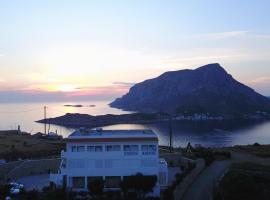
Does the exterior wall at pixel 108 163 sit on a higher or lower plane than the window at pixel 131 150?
lower

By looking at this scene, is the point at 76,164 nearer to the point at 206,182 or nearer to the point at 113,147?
the point at 113,147

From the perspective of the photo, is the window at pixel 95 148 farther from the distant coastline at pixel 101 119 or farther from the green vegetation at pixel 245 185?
the distant coastline at pixel 101 119

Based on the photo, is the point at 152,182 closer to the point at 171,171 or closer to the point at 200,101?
the point at 171,171

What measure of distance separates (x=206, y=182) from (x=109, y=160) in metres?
5.36

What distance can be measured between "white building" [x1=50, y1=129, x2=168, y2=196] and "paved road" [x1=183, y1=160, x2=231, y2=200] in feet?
5.59

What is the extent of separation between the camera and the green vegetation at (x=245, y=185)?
21.3 m

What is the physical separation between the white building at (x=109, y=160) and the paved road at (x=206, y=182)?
5.59ft

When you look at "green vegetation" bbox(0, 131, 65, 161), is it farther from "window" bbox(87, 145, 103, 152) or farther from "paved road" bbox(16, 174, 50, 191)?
"window" bbox(87, 145, 103, 152)

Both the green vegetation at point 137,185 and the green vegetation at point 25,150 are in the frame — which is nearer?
the green vegetation at point 137,185

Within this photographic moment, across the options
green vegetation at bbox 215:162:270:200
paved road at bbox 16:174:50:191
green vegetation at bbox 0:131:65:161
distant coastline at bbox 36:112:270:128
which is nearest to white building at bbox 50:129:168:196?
paved road at bbox 16:174:50:191

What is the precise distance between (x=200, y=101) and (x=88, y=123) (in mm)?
63713

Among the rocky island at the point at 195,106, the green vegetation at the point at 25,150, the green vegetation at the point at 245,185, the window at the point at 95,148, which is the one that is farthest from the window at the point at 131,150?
the rocky island at the point at 195,106

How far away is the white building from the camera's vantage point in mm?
22688

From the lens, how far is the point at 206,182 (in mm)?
23703
